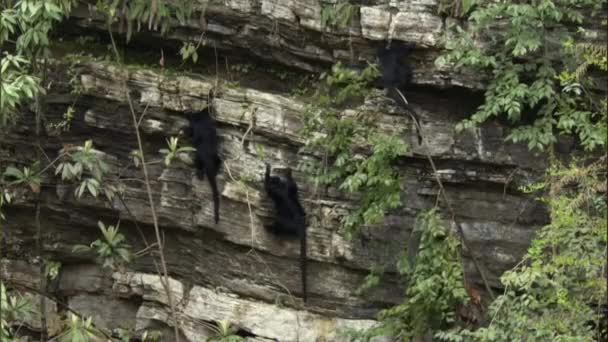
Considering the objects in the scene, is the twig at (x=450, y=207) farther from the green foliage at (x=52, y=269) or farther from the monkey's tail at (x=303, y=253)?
the green foliage at (x=52, y=269)

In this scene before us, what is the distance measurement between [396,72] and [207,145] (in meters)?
1.84

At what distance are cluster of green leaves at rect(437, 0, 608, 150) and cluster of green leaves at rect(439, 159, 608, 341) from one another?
1.86 feet

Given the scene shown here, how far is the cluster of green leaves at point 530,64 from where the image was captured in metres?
7.22

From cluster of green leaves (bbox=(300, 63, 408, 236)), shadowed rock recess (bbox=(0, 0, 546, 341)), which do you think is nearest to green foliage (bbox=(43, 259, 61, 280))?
shadowed rock recess (bbox=(0, 0, 546, 341))

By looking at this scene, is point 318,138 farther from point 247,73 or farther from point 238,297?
point 238,297

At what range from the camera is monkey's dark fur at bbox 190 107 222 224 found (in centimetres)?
848

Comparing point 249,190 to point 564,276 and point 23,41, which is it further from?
point 564,276

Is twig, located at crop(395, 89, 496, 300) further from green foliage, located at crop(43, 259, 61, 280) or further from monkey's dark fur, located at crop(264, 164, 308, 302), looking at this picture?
green foliage, located at crop(43, 259, 61, 280)

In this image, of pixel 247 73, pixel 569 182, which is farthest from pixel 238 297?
pixel 569 182

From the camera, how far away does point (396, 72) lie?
309 inches

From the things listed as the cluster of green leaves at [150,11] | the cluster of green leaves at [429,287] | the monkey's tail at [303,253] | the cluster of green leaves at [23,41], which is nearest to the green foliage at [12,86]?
the cluster of green leaves at [23,41]

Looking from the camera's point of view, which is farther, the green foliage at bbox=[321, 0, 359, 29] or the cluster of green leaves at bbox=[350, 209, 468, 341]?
the green foliage at bbox=[321, 0, 359, 29]

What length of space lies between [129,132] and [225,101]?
1053 millimetres

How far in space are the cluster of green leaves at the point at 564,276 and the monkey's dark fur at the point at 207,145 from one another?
2.75 metres
